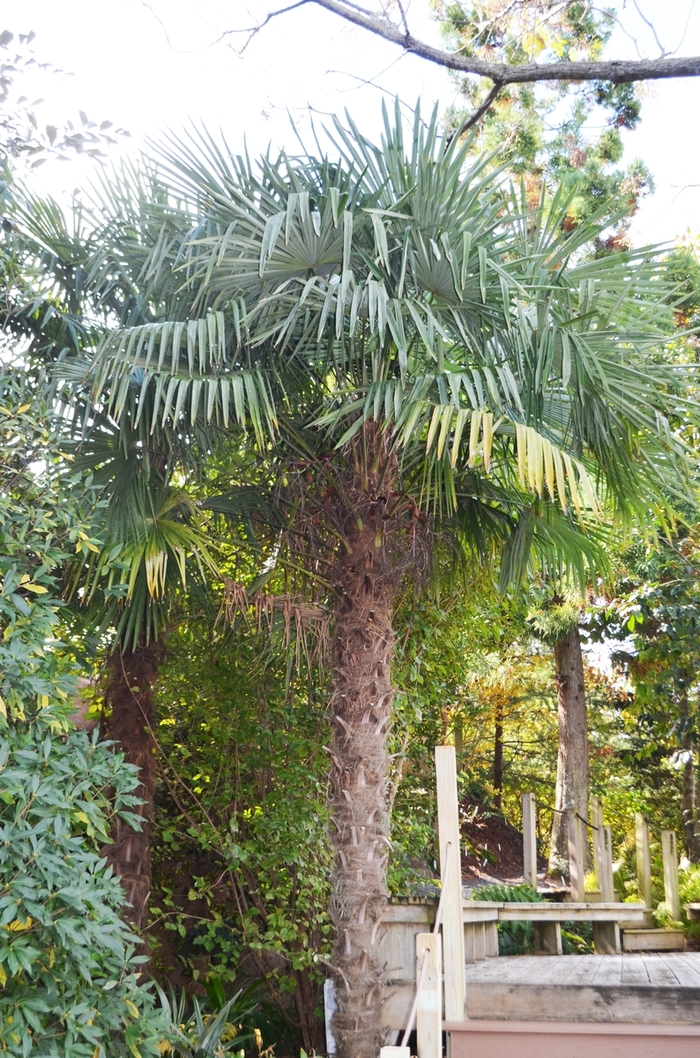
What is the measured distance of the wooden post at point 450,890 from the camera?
4.40 m

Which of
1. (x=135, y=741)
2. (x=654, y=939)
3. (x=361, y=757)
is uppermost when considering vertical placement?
(x=135, y=741)

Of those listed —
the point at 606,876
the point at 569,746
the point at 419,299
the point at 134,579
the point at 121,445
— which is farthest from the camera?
the point at 569,746

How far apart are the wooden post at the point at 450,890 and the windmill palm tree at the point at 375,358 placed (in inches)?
13.9

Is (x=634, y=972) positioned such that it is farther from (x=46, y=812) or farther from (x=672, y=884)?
(x=672, y=884)

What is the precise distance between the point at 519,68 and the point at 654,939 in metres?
7.60

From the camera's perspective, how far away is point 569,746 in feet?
39.0

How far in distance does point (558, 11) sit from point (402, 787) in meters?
6.08

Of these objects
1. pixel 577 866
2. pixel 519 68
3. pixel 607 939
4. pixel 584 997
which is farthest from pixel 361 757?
pixel 577 866

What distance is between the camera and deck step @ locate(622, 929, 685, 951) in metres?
8.46

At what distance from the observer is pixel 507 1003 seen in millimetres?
4586

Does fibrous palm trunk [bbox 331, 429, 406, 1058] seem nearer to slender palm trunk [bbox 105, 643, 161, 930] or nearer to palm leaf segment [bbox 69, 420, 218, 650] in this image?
palm leaf segment [bbox 69, 420, 218, 650]

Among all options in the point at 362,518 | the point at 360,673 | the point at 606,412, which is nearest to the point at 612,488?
the point at 606,412

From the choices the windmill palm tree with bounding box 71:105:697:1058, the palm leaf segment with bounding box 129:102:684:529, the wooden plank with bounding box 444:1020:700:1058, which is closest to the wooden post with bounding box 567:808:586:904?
the wooden plank with bounding box 444:1020:700:1058

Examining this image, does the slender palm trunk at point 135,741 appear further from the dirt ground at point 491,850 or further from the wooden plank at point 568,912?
the dirt ground at point 491,850
